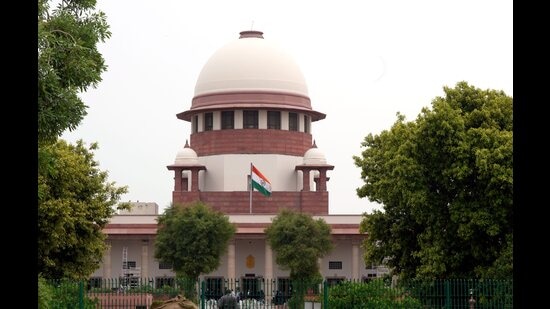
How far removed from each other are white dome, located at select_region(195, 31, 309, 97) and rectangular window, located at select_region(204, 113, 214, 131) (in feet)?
5.33

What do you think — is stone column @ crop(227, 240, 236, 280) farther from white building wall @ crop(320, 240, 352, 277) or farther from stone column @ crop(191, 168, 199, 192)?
stone column @ crop(191, 168, 199, 192)

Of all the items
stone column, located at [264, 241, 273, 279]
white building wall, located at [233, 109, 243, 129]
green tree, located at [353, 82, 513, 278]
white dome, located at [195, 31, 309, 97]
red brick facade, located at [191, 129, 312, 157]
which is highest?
white dome, located at [195, 31, 309, 97]

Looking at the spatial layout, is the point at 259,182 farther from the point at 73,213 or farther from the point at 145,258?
the point at 73,213

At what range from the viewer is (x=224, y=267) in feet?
233

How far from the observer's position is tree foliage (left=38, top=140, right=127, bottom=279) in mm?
36688

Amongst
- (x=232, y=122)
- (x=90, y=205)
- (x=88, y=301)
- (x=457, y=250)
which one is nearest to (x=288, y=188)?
(x=232, y=122)

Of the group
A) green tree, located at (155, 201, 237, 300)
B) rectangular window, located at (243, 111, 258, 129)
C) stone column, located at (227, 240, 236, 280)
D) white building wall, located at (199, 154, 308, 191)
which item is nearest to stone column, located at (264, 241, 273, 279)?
stone column, located at (227, 240, 236, 280)

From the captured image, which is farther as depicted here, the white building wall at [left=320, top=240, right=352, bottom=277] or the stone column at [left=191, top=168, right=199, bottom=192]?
the stone column at [left=191, top=168, right=199, bottom=192]

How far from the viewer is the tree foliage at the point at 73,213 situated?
1444 inches

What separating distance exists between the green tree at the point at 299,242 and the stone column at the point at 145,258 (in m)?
8.55

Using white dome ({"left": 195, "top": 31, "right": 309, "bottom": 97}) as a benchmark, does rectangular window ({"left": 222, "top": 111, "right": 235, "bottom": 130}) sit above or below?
below

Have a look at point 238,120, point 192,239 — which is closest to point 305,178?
point 238,120
